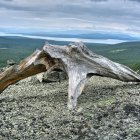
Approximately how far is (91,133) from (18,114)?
2.62 m

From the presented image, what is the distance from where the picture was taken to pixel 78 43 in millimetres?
15117

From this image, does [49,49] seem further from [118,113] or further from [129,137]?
[129,137]

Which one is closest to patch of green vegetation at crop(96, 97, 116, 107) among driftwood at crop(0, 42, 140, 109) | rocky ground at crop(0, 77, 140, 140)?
rocky ground at crop(0, 77, 140, 140)

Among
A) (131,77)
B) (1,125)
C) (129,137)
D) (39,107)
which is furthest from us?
(131,77)

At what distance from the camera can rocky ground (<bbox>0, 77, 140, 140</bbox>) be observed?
12.0 m

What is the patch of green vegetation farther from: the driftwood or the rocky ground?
the driftwood

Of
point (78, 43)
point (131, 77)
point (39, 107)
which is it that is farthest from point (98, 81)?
point (39, 107)

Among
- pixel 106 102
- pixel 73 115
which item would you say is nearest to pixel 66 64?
pixel 106 102

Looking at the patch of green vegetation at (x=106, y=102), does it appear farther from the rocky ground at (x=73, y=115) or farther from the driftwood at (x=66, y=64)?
the driftwood at (x=66, y=64)

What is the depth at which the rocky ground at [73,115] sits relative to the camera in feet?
39.4

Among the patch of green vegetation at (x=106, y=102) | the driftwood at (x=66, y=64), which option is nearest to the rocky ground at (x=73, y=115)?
the patch of green vegetation at (x=106, y=102)

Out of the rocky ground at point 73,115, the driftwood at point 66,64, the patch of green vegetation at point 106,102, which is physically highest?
the driftwood at point 66,64

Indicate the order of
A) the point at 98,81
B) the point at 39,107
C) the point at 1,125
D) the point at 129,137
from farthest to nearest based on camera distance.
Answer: the point at 98,81, the point at 39,107, the point at 1,125, the point at 129,137

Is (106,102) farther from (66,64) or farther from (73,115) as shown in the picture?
(66,64)
